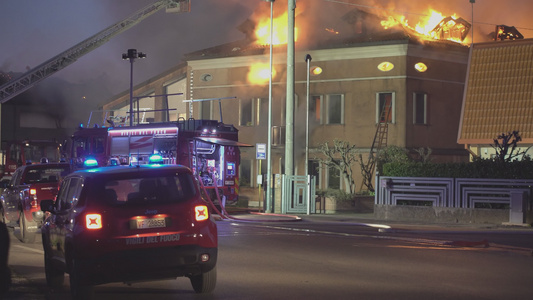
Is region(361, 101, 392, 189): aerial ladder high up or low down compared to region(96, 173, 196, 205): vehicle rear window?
up

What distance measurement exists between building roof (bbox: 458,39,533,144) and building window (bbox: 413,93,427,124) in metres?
5.90

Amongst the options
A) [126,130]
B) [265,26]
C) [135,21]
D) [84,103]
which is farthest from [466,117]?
[84,103]

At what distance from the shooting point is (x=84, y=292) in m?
9.08

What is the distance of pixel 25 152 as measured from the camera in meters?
35.0

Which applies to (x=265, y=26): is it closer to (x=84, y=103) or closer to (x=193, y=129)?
(x=193, y=129)

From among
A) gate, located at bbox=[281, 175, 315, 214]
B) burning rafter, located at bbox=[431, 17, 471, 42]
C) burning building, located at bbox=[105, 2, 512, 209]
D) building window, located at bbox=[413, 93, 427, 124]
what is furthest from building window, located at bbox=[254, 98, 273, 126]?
gate, located at bbox=[281, 175, 315, 214]

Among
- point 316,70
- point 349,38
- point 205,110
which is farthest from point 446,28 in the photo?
point 205,110

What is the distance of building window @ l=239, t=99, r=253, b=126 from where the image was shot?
41.0 meters

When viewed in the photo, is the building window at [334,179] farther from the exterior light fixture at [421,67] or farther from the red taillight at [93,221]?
the red taillight at [93,221]

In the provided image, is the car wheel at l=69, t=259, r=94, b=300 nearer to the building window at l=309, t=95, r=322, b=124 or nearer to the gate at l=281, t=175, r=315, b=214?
the gate at l=281, t=175, r=315, b=214

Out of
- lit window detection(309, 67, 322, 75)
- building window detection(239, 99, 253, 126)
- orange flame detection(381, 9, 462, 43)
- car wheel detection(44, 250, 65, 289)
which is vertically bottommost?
car wheel detection(44, 250, 65, 289)

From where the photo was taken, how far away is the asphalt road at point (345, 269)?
9.75 meters

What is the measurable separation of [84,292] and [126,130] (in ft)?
63.9

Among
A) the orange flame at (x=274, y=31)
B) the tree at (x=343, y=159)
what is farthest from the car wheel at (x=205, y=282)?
the orange flame at (x=274, y=31)
